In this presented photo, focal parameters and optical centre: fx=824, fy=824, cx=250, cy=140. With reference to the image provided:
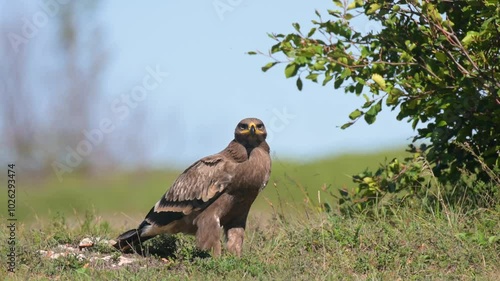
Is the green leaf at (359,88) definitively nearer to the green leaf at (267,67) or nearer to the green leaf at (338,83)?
the green leaf at (338,83)

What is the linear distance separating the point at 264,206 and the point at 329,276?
10205mm

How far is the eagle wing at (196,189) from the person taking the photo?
870 cm

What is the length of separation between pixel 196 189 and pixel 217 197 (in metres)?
0.27

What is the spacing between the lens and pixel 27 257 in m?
8.11

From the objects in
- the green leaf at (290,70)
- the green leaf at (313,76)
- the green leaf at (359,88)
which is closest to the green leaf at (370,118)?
the green leaf at (359,88)

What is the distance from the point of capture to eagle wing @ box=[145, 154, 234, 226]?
28.5 feet

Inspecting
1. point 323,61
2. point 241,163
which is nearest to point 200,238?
point 241,163

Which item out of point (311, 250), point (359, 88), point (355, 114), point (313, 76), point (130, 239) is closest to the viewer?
point (311, 250)

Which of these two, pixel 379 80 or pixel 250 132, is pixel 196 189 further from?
pixel 379 80

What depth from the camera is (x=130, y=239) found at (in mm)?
9023

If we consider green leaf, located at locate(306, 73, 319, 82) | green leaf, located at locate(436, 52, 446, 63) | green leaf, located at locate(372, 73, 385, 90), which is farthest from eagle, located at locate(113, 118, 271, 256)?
green leaf, located at locate(436, 52, 446, 63)

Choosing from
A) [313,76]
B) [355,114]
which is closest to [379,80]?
[355,114]

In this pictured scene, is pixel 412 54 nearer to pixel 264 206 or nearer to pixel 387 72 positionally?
pixel 387 72

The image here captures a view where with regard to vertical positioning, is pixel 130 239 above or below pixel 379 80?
below
